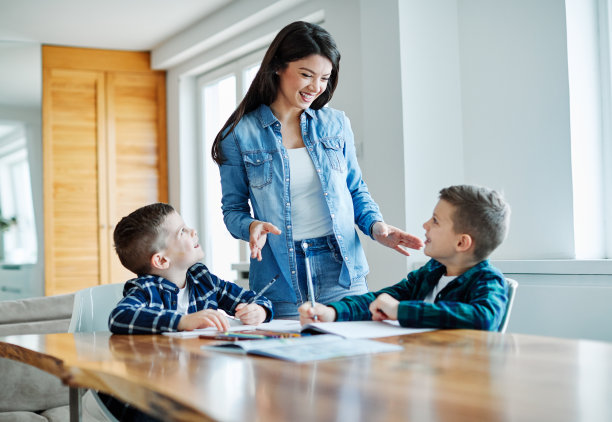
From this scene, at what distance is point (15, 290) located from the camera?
18.0 feet

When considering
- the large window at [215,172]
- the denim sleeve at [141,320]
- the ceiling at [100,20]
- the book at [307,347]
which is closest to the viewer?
the book at [307,347]

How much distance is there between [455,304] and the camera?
1263mm

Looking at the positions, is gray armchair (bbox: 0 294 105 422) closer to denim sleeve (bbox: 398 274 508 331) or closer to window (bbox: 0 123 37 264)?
denim sleeve (bbox: 398 274 508 331)

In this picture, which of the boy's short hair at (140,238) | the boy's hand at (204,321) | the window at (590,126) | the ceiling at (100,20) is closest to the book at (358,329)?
the boy's hand at (204,321)

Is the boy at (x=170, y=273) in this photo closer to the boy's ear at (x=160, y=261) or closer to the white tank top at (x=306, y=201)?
the boy's ear at (x=160, y=261)

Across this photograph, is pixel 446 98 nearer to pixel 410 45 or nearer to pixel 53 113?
pixel 410 45

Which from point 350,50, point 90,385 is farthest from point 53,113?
point 90,385

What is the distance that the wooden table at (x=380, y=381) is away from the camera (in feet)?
2.08

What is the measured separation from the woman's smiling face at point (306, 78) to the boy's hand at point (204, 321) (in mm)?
689

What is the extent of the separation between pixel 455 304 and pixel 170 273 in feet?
2.44

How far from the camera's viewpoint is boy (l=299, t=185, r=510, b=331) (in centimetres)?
129

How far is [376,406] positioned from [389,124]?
2.49 m

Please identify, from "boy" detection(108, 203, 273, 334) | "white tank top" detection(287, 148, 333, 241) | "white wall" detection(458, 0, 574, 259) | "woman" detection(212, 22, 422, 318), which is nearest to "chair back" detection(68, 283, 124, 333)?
"boy" detection(108, 203, 273, 334)

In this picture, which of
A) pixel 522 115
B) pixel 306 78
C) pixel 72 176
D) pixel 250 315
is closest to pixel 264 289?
pixel 250 315
